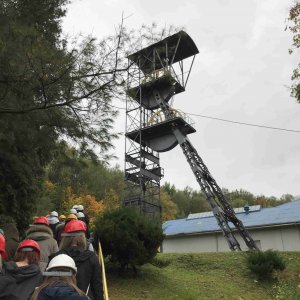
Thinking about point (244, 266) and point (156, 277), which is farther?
point (244, 266)

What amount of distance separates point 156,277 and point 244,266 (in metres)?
3.66

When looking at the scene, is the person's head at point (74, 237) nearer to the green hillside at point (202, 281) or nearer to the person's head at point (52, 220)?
the person's head at point (52, 220)

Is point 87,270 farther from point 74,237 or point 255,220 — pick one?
point 255,220

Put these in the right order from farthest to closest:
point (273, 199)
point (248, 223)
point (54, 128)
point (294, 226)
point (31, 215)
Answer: point (273, 199)
point (248, 223)
point (294, 226)
point (31, 215)
point (54, 128)

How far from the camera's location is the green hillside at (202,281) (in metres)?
9.38

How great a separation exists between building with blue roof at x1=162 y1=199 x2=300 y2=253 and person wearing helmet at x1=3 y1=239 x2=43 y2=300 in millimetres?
21853

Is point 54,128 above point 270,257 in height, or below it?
above

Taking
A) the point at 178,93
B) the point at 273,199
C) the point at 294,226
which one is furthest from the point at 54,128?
the point at 273,199

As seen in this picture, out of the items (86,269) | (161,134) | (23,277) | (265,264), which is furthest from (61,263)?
(161,134)

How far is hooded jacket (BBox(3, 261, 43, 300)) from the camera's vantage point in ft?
11.8

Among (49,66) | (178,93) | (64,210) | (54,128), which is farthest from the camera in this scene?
(64,210)

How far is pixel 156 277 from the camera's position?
1059 cm

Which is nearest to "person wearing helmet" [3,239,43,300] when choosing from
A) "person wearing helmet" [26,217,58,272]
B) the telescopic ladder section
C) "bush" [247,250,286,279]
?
"person wearing helmet" [26,217,58,272]

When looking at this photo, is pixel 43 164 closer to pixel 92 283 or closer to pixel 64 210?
pixel 92 283
